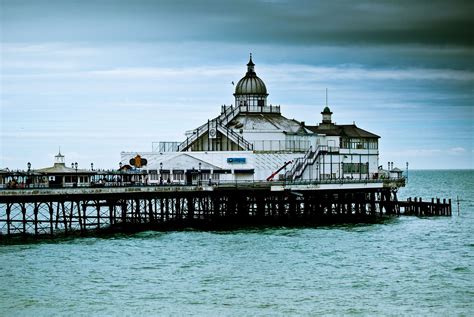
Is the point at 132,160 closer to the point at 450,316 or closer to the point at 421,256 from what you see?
the point at 421,256

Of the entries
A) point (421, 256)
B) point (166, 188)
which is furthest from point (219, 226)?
point (421, 256)

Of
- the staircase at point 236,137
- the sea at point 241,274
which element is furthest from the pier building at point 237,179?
the sea at point 241,274

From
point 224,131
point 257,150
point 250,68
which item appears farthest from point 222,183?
point 250,68

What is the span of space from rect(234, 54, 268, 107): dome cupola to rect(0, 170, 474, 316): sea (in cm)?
3313

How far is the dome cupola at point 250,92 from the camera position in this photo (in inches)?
4257

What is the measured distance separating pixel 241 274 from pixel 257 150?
4308 centimetres

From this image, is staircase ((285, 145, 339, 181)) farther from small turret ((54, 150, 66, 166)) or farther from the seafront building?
small turret ((54, 150, 66, 166))

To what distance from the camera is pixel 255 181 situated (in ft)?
295

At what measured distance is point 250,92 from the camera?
10819cm

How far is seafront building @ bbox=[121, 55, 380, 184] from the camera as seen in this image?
93562 mm

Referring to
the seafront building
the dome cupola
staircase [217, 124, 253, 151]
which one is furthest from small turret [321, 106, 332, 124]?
staircase [217, 124, 253, 151]

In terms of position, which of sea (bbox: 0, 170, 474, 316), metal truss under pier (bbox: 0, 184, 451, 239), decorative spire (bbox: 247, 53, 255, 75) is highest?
decorative spire (bbox: 247, 53, 255, 75)

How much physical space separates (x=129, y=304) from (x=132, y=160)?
49466mm

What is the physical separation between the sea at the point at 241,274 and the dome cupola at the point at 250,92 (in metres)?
33.1
